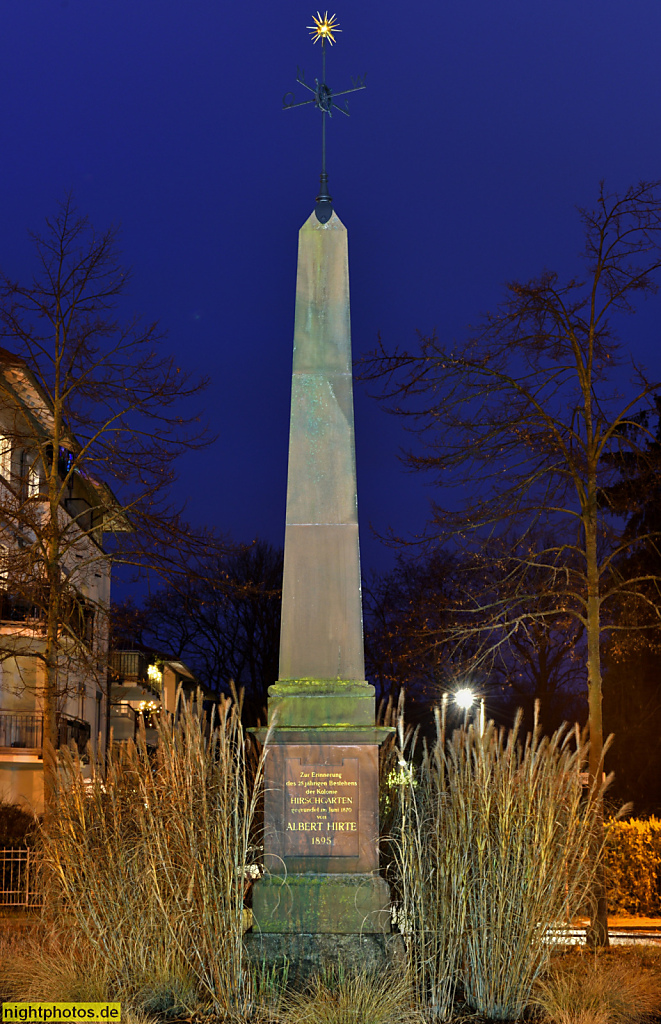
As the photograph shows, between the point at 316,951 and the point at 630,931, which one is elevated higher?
the point at 316,951

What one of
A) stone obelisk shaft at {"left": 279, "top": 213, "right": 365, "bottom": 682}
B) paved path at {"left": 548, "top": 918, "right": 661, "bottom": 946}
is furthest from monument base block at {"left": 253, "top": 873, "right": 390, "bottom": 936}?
paved path at {"left": 548, "top": 918, "right": 661, "bottom": 946}

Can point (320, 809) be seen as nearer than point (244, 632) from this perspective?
Yes

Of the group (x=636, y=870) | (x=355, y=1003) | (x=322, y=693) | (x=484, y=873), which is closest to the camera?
(x=355, y=1003)

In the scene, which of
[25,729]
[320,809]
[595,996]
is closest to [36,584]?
[320,809]

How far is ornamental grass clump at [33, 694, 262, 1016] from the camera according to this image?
7.54 metres

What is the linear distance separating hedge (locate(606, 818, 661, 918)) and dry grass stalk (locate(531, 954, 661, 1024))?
6.52 metres

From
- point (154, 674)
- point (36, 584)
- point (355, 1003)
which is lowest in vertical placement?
point (355, 1003)

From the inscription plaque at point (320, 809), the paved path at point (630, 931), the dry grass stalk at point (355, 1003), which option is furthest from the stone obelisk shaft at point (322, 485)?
the paved path at point (630, 931)

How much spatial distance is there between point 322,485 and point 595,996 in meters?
4.28

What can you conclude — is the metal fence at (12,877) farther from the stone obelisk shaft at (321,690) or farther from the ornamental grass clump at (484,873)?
the ornamental grass clump at (484,873)

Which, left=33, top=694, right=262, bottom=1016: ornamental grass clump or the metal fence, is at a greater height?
left=33, top=694, right=262, bottom=1016: ornamental grass clump

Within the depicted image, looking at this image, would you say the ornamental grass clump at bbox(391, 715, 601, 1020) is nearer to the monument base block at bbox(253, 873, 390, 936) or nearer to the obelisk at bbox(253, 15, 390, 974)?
the monument base block at bbox(253, 873, 390, 936)

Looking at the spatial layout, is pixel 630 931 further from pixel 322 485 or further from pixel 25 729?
pixel 25 729

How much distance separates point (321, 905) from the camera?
8312 mm
